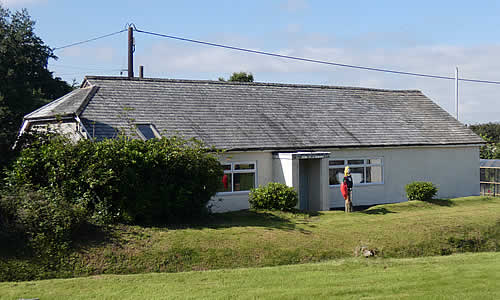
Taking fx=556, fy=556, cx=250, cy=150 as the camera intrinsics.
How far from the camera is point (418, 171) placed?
26.7 m

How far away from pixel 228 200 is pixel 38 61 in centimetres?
2518

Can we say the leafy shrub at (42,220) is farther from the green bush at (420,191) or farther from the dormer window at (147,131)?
the green bush at (420,191)

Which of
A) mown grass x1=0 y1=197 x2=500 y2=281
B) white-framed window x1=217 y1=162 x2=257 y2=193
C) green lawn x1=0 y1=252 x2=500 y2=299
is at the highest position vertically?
white-framed window x1=217 y1=162 x2=257 y2=193

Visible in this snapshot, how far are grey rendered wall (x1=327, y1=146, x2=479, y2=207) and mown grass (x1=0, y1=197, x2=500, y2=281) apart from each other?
3575 mm

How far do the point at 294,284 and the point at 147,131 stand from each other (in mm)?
11137

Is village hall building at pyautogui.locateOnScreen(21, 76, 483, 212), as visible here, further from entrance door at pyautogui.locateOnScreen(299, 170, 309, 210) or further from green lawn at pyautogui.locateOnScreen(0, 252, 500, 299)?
green lawn at pyautogui.locateOnScreen(0, 252, 500, 299)

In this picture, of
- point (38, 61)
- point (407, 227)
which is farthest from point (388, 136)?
point (38, 61)

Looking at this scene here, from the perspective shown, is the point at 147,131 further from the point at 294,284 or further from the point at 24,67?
the point at 24,67

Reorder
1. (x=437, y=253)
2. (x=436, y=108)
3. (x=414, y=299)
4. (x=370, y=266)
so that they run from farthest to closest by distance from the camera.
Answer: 1. (x=436, y=108)
2. (x=437, y=253)
3. (x=370, y=266)
4. (x=414, y=299)

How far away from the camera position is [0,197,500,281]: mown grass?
523 inches

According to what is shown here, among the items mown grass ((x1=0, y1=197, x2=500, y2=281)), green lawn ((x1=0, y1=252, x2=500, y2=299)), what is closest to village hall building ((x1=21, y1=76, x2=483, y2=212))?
mown grass ((x1=0, y1=197, x2=500, y2=281))

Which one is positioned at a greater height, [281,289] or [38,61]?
[38,61]

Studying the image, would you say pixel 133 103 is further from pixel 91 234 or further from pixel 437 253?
pixel 437 253

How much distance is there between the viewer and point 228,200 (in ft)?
70.6
